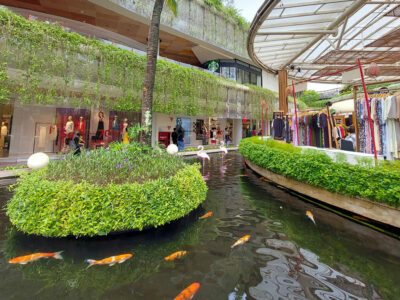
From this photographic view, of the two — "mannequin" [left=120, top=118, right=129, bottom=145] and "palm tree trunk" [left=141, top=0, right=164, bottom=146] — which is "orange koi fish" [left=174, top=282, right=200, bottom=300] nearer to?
"palm tree trunk" [left=141, top=0, right=164, bottom=146]

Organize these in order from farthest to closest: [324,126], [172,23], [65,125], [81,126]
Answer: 1. [172,23]
2. [81,126]
3. [65,125]
4. [324,126]

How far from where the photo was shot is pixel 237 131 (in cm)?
2336

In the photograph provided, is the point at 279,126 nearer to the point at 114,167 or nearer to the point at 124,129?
the point at 114,167

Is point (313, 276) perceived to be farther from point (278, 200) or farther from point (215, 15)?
point (215, 15)

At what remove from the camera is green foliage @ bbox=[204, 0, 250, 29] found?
17344mm

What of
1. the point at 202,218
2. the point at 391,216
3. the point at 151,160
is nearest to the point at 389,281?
the point at 391,216

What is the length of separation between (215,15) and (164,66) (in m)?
8.92

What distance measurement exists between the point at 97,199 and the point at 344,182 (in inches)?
190

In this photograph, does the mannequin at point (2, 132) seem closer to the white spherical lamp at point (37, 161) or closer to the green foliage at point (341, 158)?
the white spherical lamp at point (37, 161)

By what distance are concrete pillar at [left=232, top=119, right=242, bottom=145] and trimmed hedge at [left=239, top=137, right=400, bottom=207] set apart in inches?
668

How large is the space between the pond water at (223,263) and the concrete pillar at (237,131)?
63.5 ft

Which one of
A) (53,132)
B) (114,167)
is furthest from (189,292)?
(53,132)

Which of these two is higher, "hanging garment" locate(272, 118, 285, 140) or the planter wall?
"hanging garment" locate(272, 118, 285, 140)

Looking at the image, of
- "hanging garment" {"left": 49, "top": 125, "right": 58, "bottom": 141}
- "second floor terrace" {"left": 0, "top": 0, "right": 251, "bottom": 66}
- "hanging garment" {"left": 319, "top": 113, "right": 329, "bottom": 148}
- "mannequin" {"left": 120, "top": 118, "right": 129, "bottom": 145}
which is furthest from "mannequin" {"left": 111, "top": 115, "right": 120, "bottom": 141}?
"hanging garment" {"left": 319, "top": 113, "right": 329, "bottom": 148}
